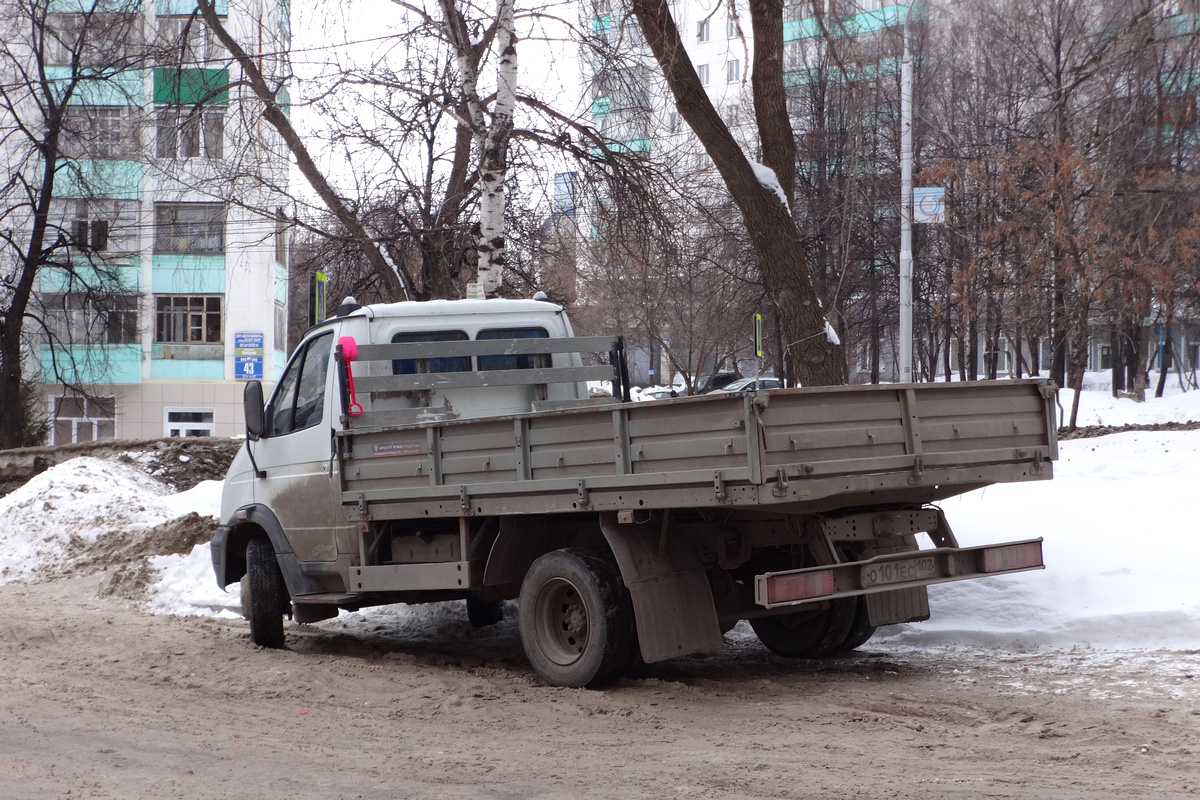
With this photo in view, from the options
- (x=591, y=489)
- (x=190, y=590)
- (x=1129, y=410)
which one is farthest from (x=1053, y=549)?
(x=1129, y=410)

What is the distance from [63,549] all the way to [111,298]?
11664 mm

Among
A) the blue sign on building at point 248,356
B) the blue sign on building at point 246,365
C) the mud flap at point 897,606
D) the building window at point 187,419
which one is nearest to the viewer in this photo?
the mud flap at point 897,606

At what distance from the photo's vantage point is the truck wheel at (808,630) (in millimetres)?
7906

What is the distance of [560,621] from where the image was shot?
292 inches

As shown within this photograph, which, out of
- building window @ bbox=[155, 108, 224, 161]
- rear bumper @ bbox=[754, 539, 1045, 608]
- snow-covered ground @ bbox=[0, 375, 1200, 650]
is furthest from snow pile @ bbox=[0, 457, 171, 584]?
rear bumper @ bbox=[754, 539, 1045, 608]

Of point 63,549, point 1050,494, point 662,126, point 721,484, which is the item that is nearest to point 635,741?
point 721,484

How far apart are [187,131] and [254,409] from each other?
7.08m

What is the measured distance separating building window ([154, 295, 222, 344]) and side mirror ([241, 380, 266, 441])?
34640 millimetres

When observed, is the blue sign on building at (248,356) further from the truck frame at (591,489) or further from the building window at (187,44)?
the truck frame at (591,489)

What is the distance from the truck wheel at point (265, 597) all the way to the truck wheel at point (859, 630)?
4.22 meters

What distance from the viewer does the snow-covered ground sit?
812cm

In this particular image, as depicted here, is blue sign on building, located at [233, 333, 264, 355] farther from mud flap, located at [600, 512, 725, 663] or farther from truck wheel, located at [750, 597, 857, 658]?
mud flap, located at [600, 512, 725, 663]

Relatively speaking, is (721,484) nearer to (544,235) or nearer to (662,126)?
(662,126)

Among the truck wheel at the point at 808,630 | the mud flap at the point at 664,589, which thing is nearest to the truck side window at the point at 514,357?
the mud flap at the point at 664,589
